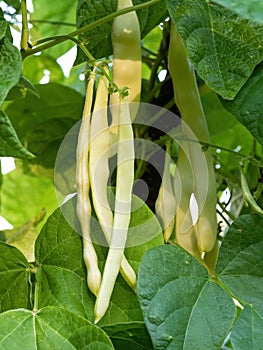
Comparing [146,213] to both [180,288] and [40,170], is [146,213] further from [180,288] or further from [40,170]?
[40,170]

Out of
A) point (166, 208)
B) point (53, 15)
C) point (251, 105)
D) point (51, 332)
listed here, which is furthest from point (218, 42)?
point (53, 15)

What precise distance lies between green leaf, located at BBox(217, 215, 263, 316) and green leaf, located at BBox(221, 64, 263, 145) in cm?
8

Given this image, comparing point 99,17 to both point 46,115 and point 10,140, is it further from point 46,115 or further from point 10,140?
point 46,115

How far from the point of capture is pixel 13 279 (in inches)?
23.5

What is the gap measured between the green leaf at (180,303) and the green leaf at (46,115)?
0.48 m

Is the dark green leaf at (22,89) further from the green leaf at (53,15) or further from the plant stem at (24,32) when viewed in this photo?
the green leaf at (53,15)

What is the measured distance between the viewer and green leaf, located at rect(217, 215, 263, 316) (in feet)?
1.75

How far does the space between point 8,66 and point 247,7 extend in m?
0.22

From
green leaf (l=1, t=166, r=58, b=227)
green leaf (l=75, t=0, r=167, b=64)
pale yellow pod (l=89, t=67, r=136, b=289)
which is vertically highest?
green leaf (l=75, t=0, r=167, b=64)

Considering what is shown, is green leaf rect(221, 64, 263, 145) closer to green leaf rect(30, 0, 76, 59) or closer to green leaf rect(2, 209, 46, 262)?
green leaf rect(2, 209, 46, 262)

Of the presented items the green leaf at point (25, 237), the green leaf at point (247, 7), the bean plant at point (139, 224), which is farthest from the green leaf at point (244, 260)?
the green leaf at point (25, 237)

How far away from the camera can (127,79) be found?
600 mm

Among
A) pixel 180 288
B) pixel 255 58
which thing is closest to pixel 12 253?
pixel 180 288

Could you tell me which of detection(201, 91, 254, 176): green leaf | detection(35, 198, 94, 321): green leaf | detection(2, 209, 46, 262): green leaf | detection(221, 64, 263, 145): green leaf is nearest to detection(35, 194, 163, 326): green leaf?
detection(35, 198, 94, 321): green leaf
